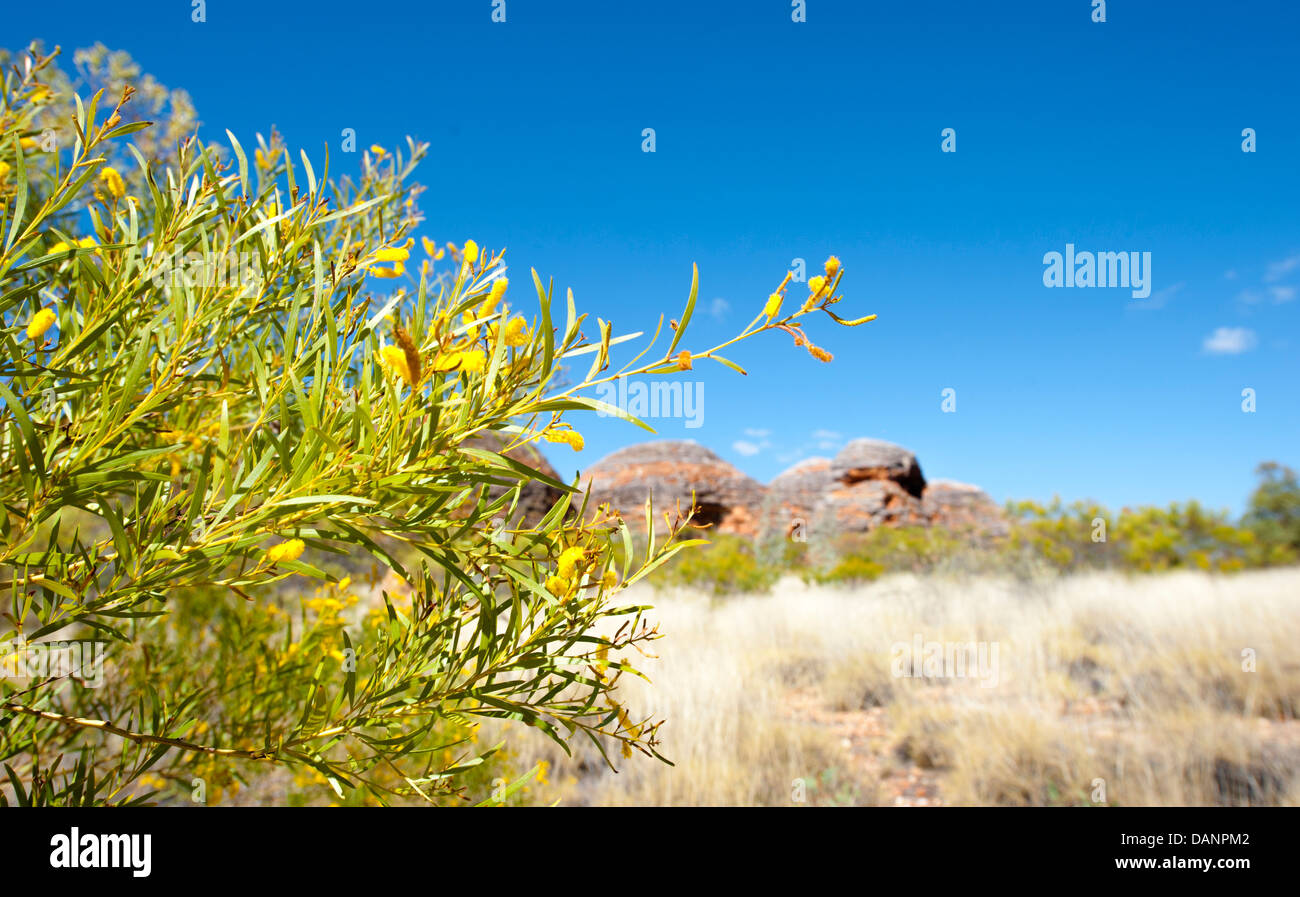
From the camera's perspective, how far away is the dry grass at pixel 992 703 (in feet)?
12.6

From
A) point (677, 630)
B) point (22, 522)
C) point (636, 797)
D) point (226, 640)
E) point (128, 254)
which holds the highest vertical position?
point (128, 254)

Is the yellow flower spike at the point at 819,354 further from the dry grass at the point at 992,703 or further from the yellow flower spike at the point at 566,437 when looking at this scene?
the dry grass at the point at 992,703

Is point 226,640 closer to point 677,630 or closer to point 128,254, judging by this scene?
point 128,254

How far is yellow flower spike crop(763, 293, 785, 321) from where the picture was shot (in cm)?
71

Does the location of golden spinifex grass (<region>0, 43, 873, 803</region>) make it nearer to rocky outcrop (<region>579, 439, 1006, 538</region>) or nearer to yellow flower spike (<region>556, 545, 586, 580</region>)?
yellow flower spike (<region>556, 545, 586, 580</region>)

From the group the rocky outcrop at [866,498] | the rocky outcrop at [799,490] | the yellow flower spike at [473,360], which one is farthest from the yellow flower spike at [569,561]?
the rocky outcrop at [799,490]

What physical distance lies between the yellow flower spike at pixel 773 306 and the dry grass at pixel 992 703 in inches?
63.7

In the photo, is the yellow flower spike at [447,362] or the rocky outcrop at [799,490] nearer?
the yellow flower spike at [447,362]

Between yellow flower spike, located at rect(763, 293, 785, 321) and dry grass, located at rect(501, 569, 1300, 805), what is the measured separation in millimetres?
1618

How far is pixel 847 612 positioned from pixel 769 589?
10.1ft
